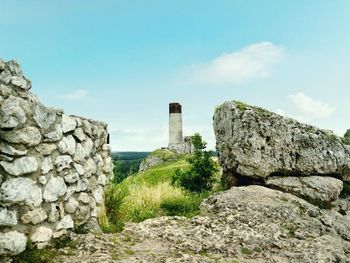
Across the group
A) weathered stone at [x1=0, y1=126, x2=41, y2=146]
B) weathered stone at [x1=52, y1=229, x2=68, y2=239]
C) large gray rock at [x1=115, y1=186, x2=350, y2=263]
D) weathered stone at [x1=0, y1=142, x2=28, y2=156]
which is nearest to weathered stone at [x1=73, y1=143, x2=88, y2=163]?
weathered stone at [x1=0, y1=126, x2=41, y2=146]

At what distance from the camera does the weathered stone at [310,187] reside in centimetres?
1303

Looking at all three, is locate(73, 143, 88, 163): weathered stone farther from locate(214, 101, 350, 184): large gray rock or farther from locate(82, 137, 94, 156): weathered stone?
locate(214, 101, 350, 184): large gray rock

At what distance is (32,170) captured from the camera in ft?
21.4

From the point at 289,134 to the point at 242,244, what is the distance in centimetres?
615

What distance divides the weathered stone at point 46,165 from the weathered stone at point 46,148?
0.11 m

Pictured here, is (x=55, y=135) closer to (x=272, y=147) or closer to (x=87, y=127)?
(x=87, y=127)

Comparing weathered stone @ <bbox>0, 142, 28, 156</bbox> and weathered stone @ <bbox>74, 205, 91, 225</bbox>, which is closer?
weathered stone @ <bbox>0, 142, 28, 156</bbox>

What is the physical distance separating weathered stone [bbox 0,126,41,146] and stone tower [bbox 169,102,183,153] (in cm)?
4243

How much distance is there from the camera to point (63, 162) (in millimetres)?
7336

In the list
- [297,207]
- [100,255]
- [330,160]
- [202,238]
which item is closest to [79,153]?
[100,255]

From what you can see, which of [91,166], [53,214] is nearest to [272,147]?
[91,166]

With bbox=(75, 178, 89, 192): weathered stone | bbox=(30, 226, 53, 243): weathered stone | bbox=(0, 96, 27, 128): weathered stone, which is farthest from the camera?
bbox=(75, 178, 89, 192): weathered stone

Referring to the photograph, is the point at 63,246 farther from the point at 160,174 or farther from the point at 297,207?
the point at 160,174

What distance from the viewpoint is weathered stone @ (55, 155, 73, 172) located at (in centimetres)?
721
